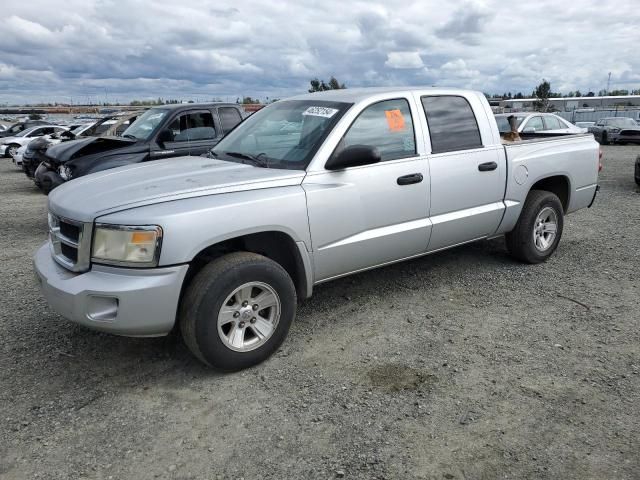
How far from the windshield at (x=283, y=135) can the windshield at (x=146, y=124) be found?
3.78 m

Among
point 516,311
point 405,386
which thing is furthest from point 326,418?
point 516,311

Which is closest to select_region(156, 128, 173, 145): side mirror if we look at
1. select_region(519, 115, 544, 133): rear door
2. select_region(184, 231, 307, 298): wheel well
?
select_region(184, 231, 307, 298): wheel well

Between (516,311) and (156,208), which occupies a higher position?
(156,208)

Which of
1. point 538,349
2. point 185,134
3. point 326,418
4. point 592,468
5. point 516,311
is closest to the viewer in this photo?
point 592,468

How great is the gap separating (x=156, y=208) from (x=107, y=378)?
124cm

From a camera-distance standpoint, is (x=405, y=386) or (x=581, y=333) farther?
(x=581, y=333)

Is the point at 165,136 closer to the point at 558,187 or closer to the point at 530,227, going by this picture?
the point at 530,227

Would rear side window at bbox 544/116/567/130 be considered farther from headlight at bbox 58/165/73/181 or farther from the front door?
headlight at bbox 58/165/73/181

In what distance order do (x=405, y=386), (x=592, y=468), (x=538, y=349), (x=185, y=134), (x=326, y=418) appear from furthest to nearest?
(x=185, y=134) → (x=538, y=349) → (x=405, y=386) → (x=326, y=418) → (x=592, y=468)

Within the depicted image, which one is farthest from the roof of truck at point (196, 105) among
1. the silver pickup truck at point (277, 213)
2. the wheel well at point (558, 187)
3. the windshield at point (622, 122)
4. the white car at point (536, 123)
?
the windshield at point (622, 122)

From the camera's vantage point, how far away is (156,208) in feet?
10.4

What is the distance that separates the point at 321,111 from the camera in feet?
13.8

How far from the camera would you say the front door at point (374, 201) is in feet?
12.5

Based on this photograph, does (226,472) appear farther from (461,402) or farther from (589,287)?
(589,287)
